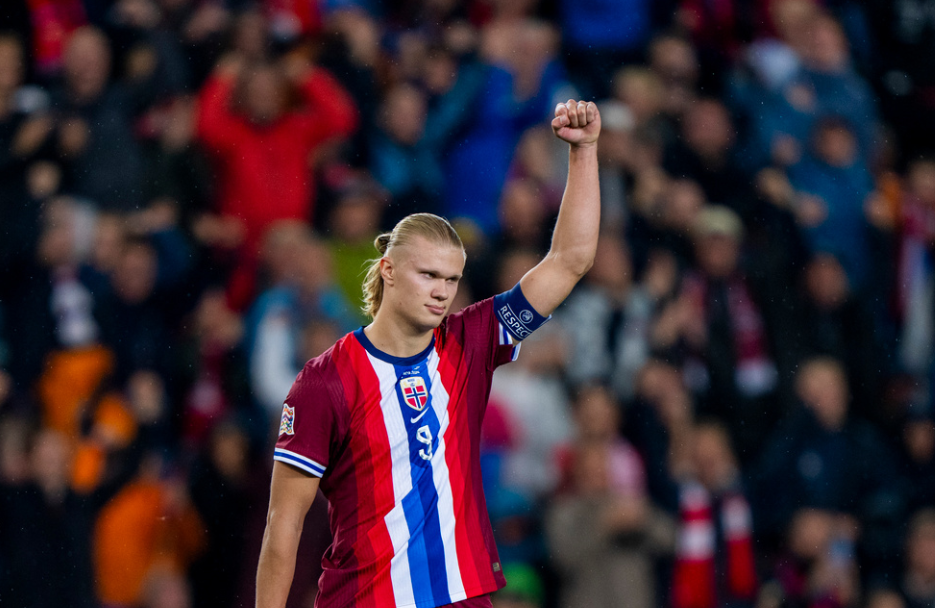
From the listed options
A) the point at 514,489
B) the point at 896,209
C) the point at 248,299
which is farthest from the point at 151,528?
the point at 896,209

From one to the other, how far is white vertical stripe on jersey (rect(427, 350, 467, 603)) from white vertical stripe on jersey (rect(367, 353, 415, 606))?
0.09 meters

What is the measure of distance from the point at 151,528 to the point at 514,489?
1953mm

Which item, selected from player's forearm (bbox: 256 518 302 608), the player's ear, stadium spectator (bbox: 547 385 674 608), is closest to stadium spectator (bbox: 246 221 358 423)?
stadium spectator (bbox: 547 385 674 608)

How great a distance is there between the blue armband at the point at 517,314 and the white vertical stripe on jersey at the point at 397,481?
37 cm

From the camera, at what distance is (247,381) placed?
6.14m

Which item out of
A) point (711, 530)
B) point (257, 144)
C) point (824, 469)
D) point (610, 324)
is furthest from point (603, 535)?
point (257, 144)

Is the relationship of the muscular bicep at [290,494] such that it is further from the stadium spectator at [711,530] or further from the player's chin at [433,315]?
the stadium spectator at [711,530]

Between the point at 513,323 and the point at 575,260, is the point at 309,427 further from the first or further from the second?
the point at 575,260

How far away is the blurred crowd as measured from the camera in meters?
5.74

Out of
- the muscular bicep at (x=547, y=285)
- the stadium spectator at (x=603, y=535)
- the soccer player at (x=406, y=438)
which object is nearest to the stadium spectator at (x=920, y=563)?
the stadium spectator at (x=603, y=535)

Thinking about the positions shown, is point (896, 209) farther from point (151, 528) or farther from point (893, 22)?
point (151, 528)

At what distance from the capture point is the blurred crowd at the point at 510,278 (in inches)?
226

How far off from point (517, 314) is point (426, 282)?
1.00 ft

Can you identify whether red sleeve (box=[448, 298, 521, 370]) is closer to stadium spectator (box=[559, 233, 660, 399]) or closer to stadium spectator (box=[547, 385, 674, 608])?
stadium spectator (box=[547, 385, 674, 608])
